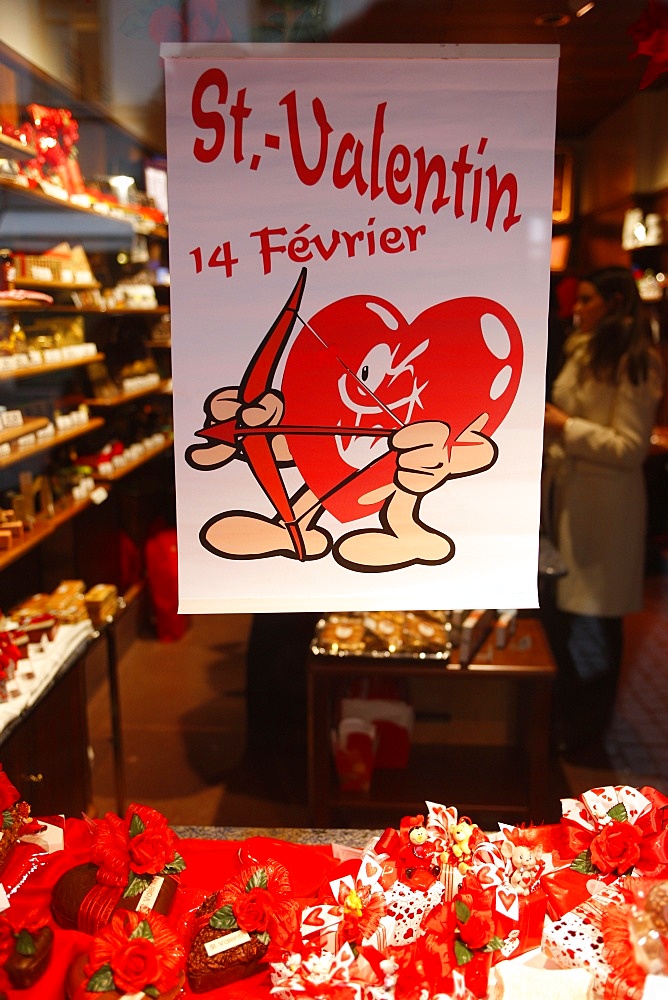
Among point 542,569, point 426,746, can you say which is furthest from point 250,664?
point 542,569

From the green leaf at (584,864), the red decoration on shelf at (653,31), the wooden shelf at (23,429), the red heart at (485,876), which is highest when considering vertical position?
the red decoration on shelf at (653,31)

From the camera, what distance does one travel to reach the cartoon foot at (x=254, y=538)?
44.0 inches

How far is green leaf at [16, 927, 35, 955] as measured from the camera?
0.98m

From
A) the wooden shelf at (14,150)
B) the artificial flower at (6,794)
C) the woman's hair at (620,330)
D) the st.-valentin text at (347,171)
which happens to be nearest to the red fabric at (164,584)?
the wooden shelf at (14,150)

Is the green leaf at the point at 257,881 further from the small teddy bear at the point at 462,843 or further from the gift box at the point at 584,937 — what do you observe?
the gift box at the point at 584,937

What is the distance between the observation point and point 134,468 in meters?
4.41

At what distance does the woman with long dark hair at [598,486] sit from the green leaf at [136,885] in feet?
6.62

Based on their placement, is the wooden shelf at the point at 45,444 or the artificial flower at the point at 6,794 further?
the wooden shelf at the point at 45,444

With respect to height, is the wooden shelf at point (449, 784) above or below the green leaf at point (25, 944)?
below

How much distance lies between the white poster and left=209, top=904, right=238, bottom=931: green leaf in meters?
0.37

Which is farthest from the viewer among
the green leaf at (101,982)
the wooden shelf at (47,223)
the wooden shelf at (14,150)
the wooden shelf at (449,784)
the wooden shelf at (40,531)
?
the wooden shelf at (47,223)

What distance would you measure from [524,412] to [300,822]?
1.99 meters

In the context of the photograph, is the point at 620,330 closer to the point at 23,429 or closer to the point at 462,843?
the point at 23,429

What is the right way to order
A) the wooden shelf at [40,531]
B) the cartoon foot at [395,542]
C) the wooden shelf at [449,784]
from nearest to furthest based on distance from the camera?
the cartoon foot at [395,542]
the wooden shelf at [449,784]
the wooden shelf at [40,531]
